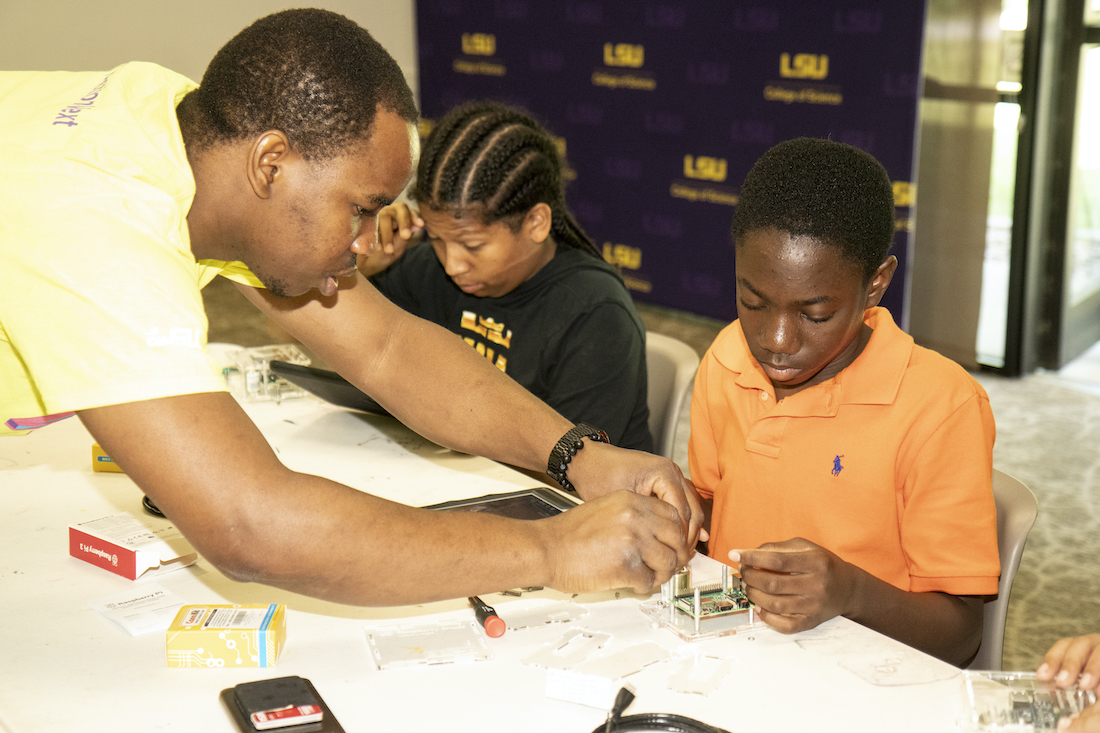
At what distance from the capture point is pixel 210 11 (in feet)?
21.6

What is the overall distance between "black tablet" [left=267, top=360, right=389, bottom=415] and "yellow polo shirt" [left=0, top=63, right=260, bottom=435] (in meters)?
0.81

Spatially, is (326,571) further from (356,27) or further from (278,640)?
(356,27)

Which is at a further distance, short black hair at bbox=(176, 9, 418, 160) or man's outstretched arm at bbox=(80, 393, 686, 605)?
short black hair at bbox=(176, 9, 418, 160)

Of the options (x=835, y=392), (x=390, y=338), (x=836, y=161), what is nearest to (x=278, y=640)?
(x=390, y=338)

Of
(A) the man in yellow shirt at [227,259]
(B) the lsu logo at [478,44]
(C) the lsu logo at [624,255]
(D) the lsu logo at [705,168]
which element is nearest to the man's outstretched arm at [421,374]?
(A) the man in yellow shirt at [227,259]

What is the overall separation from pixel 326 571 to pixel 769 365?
737mm

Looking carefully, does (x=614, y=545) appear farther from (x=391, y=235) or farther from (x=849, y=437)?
(x=391, y=235)

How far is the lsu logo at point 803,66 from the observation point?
15.9 ft

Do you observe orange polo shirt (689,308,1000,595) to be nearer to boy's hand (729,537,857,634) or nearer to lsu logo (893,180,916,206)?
boy's hand (729,537,857,634)

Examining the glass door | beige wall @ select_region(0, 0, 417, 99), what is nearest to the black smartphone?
the glass door

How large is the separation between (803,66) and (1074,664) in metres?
4.24

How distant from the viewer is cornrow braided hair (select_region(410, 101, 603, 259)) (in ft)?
7.32

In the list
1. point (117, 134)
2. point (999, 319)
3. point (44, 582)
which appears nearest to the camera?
point (117, 134)

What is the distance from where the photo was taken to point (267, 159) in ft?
4.03
